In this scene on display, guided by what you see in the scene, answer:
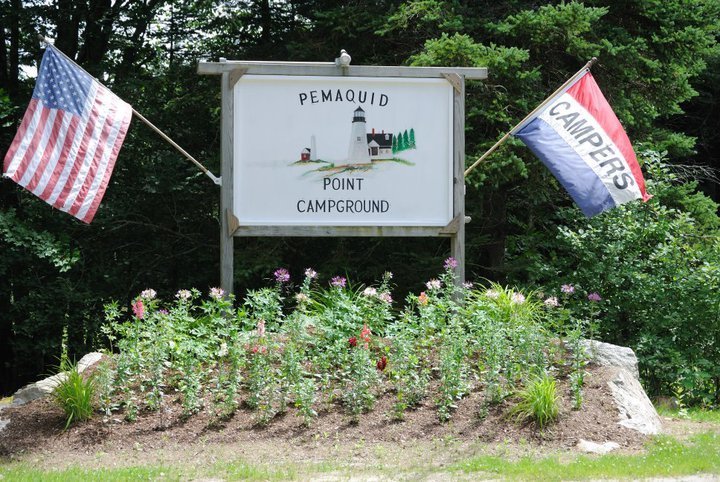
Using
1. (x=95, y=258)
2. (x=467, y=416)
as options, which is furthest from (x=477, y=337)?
(x=95, y=258)

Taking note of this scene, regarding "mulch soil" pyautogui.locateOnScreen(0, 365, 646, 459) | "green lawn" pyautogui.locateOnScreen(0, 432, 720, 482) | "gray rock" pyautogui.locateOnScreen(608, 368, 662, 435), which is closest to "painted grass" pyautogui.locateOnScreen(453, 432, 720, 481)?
"green lawn" pyautogui.locateOnScreen(0, 432, 720, 482)

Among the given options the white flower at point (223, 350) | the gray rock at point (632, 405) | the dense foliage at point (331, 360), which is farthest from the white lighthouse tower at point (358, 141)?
the gray rock at point (632, 405)

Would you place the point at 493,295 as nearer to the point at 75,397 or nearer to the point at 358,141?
the point at 358,141

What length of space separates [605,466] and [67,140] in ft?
17.3

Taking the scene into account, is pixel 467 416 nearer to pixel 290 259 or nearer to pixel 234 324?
pixel 234 324

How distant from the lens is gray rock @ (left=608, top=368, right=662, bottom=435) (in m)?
6.99

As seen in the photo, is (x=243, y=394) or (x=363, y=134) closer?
(x=243, y=394)

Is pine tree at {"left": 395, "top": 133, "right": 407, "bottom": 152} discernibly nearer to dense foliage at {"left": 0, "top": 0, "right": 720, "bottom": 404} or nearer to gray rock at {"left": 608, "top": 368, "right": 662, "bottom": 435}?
dense foliage at {"left": 0, "top": 0, "right": 720, "bottom": 404}

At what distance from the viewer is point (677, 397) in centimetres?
954

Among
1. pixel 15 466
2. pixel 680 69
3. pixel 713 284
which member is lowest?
pixel 15 466

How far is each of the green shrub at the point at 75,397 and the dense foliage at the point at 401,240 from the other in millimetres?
4850

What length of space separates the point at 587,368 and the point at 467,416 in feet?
4.88

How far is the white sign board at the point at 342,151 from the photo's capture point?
870cm

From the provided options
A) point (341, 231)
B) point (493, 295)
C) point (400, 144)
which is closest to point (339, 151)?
point (400, 144)
